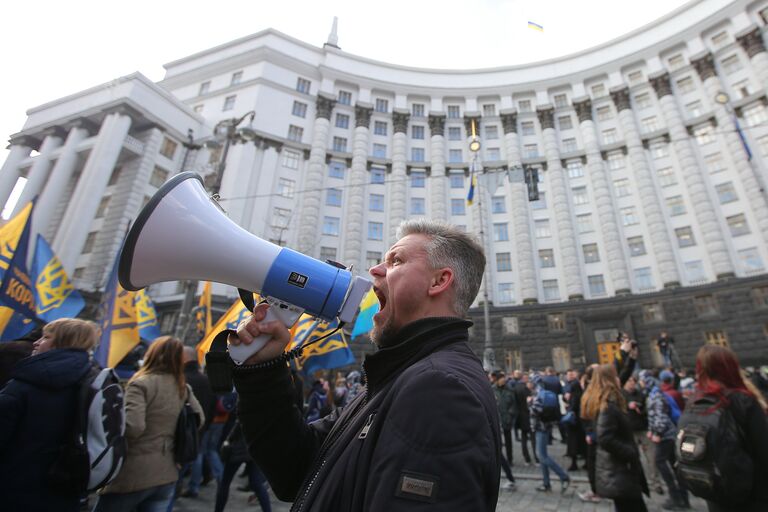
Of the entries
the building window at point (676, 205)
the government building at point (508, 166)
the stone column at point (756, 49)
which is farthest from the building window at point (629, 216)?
the stone column at point (756, 49)

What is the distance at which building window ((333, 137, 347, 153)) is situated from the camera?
3216 centimetres

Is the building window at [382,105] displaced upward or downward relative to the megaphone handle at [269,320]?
upward

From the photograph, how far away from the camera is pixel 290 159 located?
3002 centimetres

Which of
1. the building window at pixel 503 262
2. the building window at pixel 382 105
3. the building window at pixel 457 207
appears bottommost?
the building window at pixel 503 262

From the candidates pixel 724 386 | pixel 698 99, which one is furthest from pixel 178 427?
pixel 698 99

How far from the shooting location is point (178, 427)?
3.25m

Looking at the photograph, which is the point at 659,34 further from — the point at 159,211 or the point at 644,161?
the point at 159,211

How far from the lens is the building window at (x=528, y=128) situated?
1275 inches

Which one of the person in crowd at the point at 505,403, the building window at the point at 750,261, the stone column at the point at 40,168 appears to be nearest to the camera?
the person in crowd at the point at 505,403

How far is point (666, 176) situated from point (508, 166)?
10.6 metres

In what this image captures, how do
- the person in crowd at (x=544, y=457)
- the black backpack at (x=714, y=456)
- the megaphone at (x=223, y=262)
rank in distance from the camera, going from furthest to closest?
the person in crowd at (x=544, y=457) → the black backpack at (x=714, y=456) → the megaphone at (x=223, y=262)

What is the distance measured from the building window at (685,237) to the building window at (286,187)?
88.0 feet

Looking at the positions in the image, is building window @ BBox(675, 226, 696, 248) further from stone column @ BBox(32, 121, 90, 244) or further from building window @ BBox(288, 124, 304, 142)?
Result: stone column @ BBox(32, 121, 90, 244)

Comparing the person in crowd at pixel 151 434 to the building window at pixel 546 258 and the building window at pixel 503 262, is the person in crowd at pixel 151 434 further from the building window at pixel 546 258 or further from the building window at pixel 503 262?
the building window at pixel 546 258
